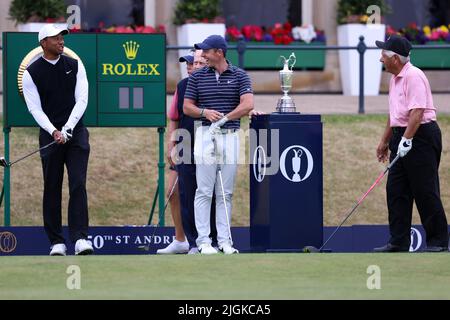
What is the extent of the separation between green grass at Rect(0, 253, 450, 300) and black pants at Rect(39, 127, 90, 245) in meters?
1.08

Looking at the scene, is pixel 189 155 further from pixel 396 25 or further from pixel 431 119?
pixel 396 25

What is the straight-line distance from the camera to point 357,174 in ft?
57.1

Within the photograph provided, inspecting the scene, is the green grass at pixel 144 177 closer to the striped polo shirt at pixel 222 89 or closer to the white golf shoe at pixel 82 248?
the white golf shoe at pixel 82 248

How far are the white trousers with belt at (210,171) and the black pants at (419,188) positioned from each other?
135 centimetres

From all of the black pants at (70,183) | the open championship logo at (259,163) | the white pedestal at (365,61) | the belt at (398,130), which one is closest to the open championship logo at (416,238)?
the belt at (398,130)

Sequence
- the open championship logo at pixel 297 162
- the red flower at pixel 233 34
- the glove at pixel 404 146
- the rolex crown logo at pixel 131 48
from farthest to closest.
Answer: the red flower at pixel 233 34, the rolex crown logo at pixel 131 48, the open championship logo at pixel 297 162, the glove at pixel 404 146

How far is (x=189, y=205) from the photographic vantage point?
1299cm

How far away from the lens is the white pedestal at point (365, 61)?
21453 mm

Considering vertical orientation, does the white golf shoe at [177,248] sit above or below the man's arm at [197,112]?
A: below

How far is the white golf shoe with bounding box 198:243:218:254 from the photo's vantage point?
40.0 ft

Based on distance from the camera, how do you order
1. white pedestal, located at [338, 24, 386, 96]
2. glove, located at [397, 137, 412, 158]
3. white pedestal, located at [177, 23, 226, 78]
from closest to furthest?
glove, located at [397, 137, 412, 158] → white pedestal, located at [177, 23, 226, 78] → white pedestal, located at [338, 24, 386, 96]

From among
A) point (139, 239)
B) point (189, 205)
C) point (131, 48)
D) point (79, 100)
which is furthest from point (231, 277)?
point (131, 48)

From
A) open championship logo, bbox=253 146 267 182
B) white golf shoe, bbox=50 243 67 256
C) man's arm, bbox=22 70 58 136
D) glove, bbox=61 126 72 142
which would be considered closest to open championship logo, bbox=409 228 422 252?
open championship logo, bbox=253 146 267 182

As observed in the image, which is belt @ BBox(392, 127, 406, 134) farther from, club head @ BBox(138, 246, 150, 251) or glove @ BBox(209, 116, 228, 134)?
club head @ BBox(138, 246, 150, 251)
